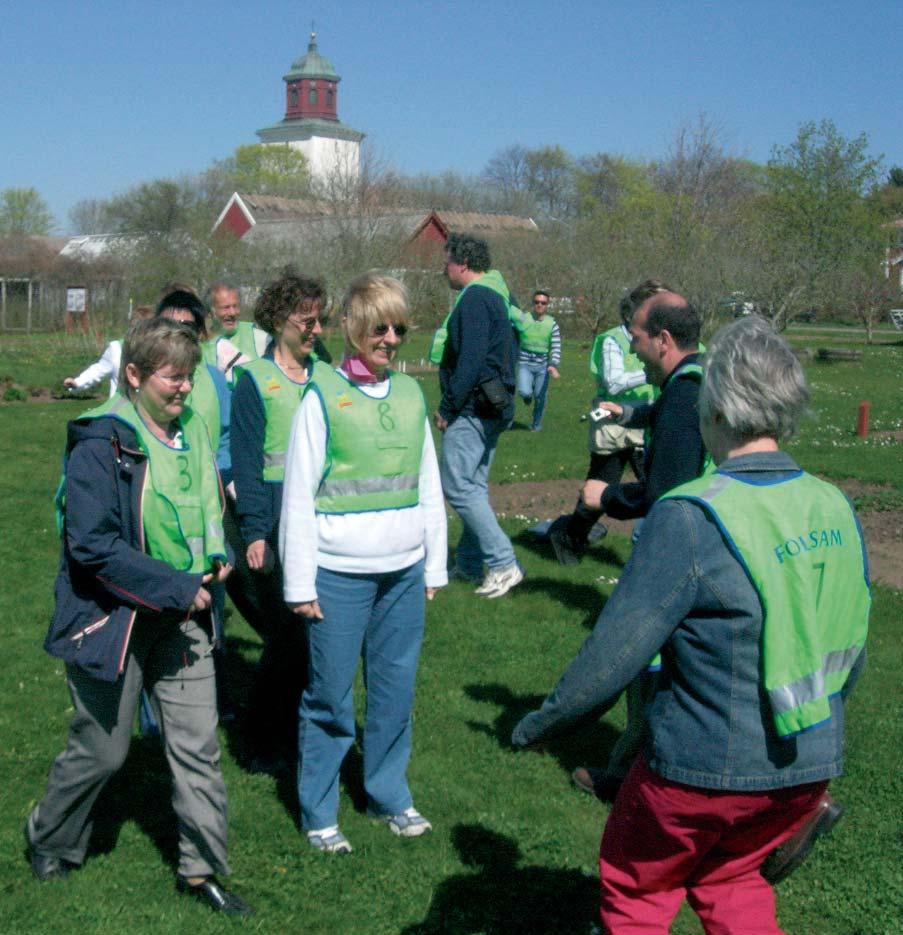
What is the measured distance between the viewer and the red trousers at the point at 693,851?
2662 mm

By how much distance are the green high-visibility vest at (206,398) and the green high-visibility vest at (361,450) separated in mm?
1213

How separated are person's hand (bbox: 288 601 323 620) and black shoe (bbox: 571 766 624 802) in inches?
60.0

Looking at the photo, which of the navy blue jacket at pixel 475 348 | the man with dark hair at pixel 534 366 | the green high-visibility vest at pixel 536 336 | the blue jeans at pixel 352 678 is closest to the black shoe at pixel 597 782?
the blue jeans at pixel 352 678

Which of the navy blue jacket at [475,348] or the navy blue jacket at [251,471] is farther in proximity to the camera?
the navy blue jacket at [475,348]

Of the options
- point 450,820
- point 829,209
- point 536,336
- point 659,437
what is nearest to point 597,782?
point 450,820

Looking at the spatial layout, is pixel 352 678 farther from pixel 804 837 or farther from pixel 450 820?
pixel 804 837

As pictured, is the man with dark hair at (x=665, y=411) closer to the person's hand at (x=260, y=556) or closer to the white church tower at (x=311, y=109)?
the person's hand at (x=260, y=556)

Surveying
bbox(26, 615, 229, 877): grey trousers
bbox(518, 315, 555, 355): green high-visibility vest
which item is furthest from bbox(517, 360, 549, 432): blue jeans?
bbox(26, 615, 229, 877): grey trousers

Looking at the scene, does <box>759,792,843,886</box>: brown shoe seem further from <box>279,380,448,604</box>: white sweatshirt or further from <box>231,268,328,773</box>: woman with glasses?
<box>231,268,328,773</box>: woman with glasses

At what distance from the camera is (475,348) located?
7.48m

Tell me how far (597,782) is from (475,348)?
3293mm

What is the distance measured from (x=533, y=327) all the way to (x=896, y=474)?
6077mm

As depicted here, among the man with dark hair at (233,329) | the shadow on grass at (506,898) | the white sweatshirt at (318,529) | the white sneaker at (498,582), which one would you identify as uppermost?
the man with dark hair at (233,329)

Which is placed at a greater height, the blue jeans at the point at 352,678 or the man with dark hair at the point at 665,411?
the man with dark hair at the point at 665,411
